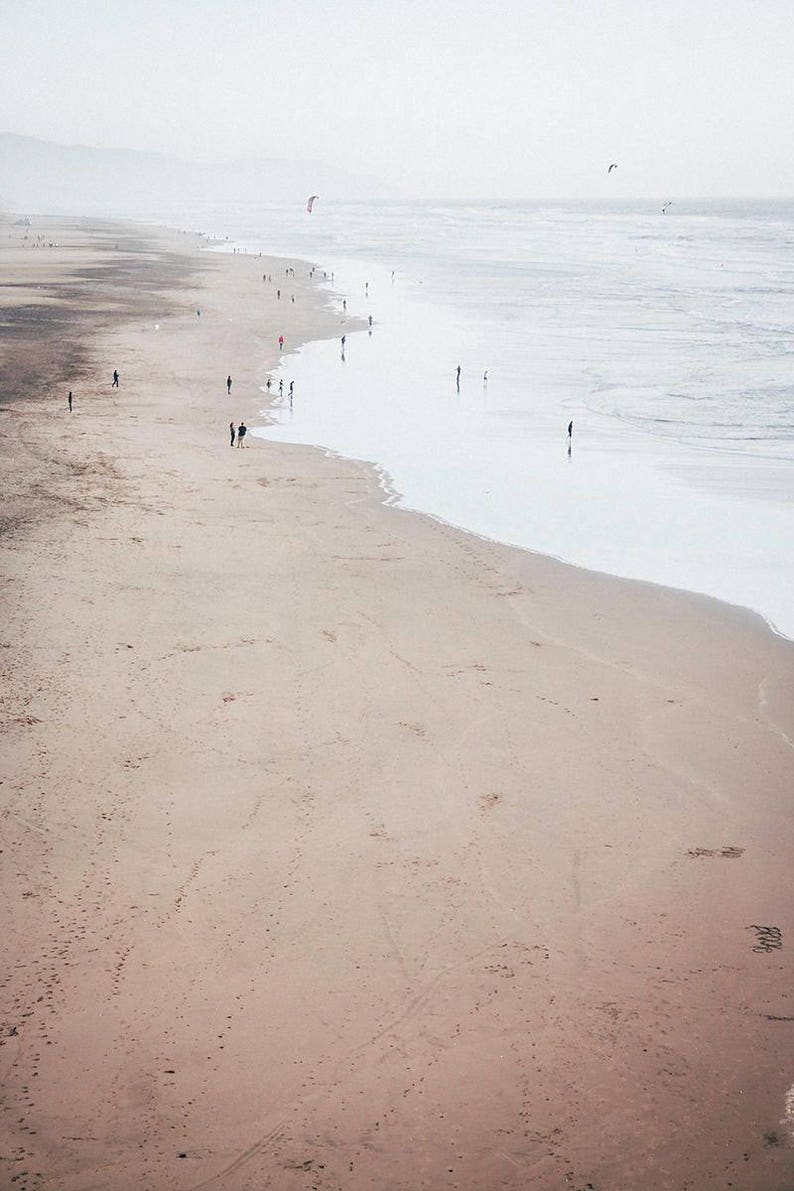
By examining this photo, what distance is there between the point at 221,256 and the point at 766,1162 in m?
105

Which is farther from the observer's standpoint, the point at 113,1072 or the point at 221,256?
the point at 221,256

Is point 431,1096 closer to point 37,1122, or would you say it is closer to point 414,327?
point 37,1122

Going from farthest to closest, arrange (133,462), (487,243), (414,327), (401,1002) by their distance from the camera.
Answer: (487,243) → (414,327) → (133,462) → (401,1002)

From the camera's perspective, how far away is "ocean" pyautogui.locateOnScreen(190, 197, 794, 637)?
23.8 meters

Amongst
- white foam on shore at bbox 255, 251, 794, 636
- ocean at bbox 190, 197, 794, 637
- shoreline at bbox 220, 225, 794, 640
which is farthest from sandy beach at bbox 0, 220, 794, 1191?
ocean at bbox 190, 197, 794, 637

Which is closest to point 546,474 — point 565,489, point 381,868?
point 565,489

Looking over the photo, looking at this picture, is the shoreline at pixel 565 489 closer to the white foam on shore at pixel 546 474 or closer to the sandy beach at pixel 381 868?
the white foam on shore at pixel 546 474

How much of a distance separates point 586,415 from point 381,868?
89.6 ft

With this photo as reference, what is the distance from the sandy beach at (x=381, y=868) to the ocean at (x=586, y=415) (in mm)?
2792

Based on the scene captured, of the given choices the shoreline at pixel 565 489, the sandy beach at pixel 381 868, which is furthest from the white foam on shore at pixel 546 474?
the sandy beach at pixel 381 868

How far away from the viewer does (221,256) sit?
338 feet

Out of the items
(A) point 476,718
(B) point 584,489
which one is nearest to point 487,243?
(B) point 584,489

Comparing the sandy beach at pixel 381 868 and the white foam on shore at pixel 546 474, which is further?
the white foam on shore at pixel 546 474

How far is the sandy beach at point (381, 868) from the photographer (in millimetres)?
8344
